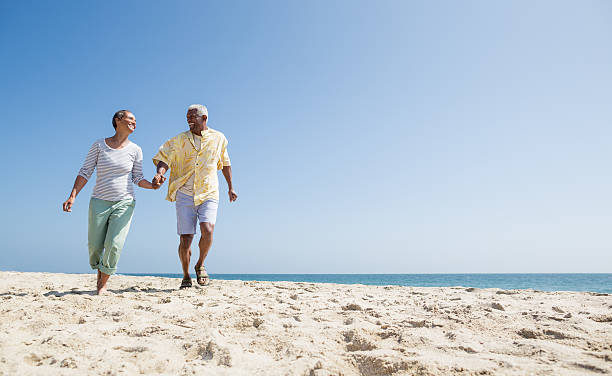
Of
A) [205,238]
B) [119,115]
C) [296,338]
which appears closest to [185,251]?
[205,238]

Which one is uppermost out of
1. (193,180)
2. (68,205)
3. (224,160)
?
(224,160)

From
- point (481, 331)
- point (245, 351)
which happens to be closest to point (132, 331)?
point (245, 351)

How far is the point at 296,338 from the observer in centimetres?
193

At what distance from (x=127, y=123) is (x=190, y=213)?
1.15 m

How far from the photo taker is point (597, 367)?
4.87 feet

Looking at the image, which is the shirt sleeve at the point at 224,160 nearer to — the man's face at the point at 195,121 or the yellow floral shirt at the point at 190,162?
the yellow floral shirt at the point at 190,162

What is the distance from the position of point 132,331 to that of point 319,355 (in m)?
1.13

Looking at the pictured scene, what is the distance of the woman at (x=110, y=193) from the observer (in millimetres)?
3344

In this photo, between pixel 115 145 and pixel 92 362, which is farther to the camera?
pixel 115 145

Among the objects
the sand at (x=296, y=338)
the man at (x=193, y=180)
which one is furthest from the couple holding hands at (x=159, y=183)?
the sand at (x=296, y=338)

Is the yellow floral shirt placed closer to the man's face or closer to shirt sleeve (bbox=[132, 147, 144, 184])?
the man's face

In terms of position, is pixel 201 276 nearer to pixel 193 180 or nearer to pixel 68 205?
pixel 193 180

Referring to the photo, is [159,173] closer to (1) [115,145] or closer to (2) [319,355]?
(1) [115,145]

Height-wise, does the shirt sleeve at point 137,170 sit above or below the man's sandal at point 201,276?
above
